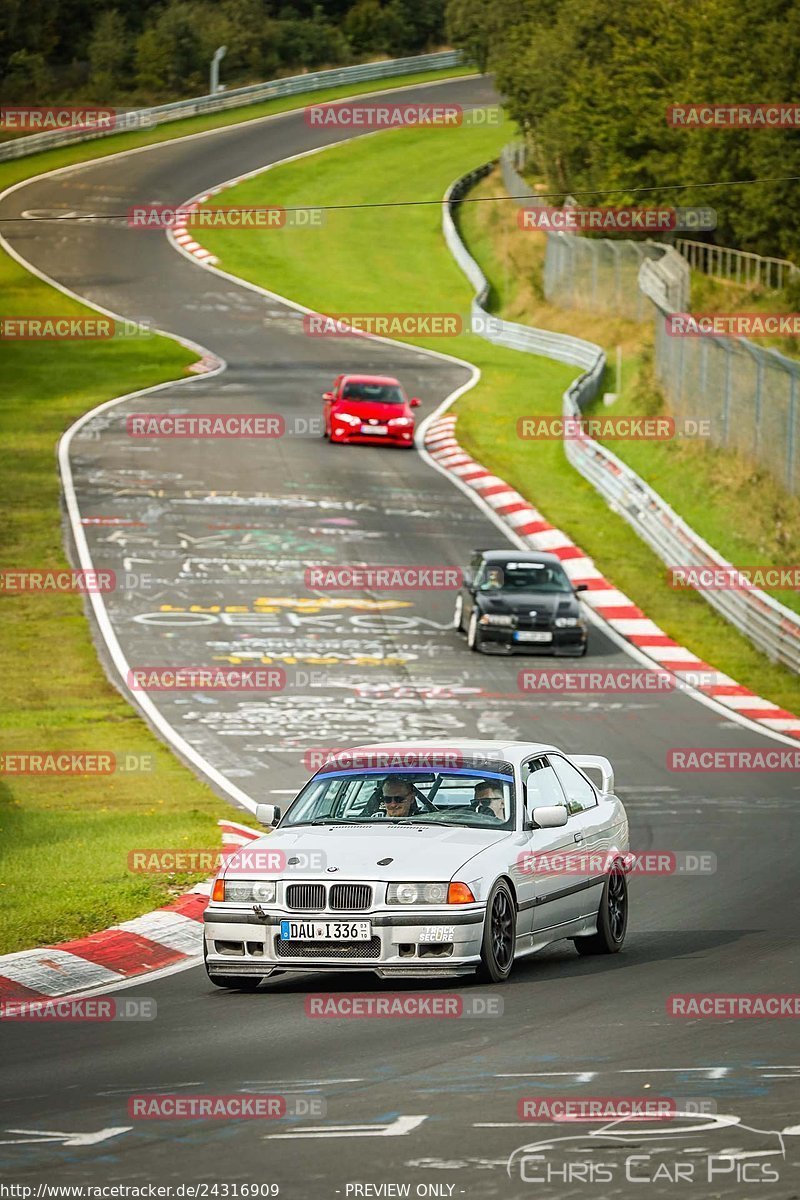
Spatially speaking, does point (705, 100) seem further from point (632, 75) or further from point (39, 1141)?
point (39, 1141)

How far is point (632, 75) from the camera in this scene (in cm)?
6062

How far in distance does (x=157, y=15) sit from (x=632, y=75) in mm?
47851

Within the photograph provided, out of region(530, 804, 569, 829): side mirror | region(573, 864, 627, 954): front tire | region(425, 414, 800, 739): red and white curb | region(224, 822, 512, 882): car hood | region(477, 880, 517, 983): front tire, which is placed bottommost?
region(425, 414, 800, 739): red and white curb

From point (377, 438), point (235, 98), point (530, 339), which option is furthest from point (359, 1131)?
point (235, 98)

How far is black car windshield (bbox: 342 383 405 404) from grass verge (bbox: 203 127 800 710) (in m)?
1.84

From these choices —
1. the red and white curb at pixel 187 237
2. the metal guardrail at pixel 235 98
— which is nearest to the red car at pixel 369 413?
the red and white curb at pixel 187 237

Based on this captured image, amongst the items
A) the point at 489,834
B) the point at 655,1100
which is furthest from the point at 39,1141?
the point at 489,834

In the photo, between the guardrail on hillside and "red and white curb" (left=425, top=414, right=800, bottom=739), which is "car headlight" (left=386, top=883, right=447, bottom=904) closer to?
"red and white curb" (left=425, top=414, right=800, bottom=739)

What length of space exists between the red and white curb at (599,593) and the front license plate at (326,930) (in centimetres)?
1382

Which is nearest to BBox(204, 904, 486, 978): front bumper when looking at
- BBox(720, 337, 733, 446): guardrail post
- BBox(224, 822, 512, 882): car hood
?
BBox(224, 822, 512, 882): car hood

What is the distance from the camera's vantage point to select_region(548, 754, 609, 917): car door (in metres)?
12.5

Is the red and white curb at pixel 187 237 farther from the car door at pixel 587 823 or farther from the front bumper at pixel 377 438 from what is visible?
the car door at pixel 587 823

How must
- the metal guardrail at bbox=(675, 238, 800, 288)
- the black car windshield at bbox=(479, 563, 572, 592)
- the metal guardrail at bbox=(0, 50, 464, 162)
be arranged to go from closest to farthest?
1. the black car windshield at bbox=(479, 563, 572, 592)
2. the metal guardrail at bbox=(675, 238, 800, 288)
3. the metal guardrail at bbox=(0, 50, 464, 162)

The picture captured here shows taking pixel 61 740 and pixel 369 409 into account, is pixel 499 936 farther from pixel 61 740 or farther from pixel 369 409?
pixel 369 409
